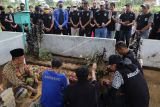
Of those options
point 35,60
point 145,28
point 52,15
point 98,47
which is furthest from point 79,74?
point 52,15

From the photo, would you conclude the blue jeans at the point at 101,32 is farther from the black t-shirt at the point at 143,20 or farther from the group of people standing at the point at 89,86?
the group of people standing at the point at 89,86

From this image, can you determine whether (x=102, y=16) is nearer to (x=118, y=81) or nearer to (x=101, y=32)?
(x=101, y=32)

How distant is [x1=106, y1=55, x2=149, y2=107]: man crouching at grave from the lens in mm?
3805

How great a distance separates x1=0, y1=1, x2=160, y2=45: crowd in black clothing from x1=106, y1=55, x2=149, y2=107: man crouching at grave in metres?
4.48

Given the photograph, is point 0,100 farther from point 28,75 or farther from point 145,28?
point 145,28

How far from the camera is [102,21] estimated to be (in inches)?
344

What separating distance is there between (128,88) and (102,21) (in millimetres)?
5260

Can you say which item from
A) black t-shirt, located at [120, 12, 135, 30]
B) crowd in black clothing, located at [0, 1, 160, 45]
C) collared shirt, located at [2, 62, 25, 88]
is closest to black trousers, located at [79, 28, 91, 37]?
crowd in black clothing, located at [0, 1, 160, 45]

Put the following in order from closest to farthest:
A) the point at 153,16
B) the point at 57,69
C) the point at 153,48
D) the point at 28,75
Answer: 1. the point at 57,69
2. the point at 28,75
3. the point at 153,48
4. the point at 153,16

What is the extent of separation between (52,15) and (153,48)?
4.29 m

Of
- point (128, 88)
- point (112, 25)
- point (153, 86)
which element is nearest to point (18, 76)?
point (128, 88)

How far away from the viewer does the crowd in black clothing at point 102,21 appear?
8.33m

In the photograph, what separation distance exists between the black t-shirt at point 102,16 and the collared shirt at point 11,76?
4710 mm

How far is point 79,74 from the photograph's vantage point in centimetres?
362
